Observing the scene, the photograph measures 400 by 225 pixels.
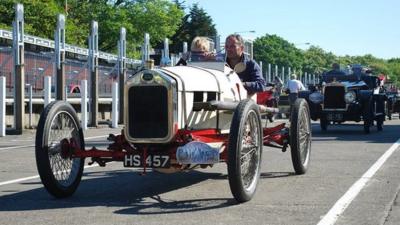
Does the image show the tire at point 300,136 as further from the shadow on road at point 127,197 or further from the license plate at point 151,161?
the license plate at point 151,161

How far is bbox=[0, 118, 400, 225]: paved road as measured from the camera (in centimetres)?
630

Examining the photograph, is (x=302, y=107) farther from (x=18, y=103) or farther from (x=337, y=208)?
(x=18, y=103)

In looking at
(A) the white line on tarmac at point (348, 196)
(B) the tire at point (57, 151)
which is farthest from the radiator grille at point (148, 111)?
(A) the white line on tarmac at point (348, 196)

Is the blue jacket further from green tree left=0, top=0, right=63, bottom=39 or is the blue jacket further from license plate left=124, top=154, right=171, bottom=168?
green tree left=0, top=0, right=63, bottom=39

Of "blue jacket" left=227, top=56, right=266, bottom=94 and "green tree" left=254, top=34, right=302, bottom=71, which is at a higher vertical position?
"green tree" left=254, top=34, right=302, bottom=71

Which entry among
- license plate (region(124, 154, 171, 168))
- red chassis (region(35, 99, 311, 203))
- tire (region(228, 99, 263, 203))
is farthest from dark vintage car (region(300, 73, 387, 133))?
license plate (region(124, 154, 171, 168))

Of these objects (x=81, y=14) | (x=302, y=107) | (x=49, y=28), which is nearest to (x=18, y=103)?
(x=302, y=107)

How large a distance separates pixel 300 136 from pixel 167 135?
2890 millimetres

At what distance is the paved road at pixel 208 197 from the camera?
6297mm

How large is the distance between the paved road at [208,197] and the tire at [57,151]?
181 mm

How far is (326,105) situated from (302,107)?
10.0 meters

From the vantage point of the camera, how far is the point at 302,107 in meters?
9.57

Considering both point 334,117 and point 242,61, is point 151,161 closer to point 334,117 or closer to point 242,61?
point 242,61

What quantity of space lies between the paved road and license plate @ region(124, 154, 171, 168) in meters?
0.39
